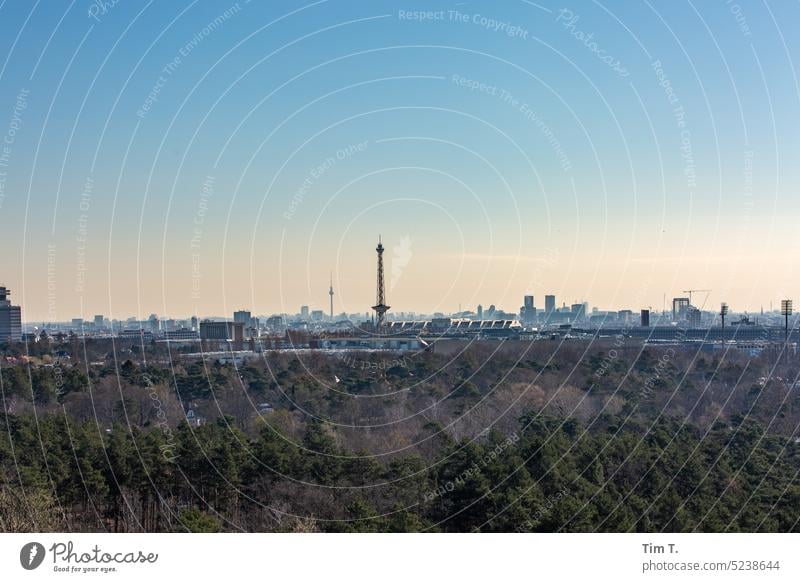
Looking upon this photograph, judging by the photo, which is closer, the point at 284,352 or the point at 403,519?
the point at 403,519

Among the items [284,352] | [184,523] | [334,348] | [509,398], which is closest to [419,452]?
[184,523]

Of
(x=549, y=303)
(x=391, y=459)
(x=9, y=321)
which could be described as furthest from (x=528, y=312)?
(x=391, y=459)

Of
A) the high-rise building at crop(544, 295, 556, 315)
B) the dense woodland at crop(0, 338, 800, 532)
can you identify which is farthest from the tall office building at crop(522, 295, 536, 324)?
the dense woodland at crop(0, 338, 800, 532)

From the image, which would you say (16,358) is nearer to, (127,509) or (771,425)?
(127,509)

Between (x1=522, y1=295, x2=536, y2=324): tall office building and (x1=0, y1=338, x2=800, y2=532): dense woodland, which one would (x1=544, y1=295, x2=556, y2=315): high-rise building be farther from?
(x1=0, y1=338, x2=800, y2=532): dense woodland

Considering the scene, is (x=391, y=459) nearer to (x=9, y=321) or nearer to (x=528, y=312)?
(x=9, y=321)
